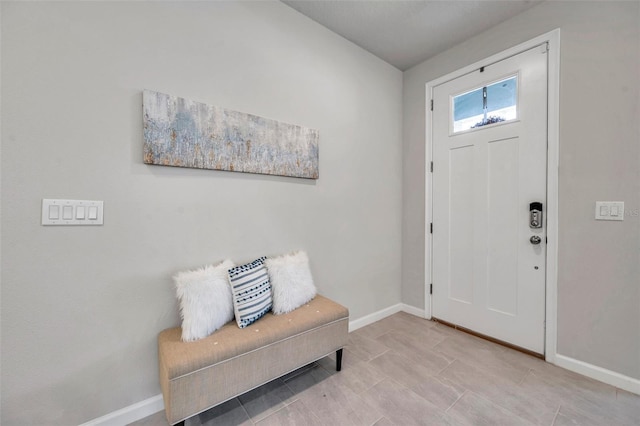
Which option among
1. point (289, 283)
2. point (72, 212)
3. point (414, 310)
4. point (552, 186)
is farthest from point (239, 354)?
point (552, 186)

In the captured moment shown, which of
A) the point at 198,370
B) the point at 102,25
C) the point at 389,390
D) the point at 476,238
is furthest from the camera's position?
the point at 476,238

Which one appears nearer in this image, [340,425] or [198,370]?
[198,370]

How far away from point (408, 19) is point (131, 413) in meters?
3.46

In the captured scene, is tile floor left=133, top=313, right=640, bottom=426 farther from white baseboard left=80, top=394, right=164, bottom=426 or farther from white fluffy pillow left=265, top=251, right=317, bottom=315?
white fluffy pillow left=265, top=251, right=317, bottom=315

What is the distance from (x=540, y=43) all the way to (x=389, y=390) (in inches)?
113

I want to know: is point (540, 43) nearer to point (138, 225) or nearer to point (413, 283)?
point (413, 283)

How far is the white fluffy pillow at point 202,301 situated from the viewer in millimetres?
1426

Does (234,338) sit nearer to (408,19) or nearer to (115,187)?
(115,187)

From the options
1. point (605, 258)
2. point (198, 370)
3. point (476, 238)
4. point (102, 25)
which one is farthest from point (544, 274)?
point (102, 25)

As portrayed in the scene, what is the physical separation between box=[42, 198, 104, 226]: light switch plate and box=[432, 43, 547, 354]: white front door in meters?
2.83

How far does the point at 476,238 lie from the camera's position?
2441mm

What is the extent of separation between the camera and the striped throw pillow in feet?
5.19

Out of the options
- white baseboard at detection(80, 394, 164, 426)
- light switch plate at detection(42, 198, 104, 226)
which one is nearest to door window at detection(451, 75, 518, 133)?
light switch plate at detection(42, 198, 104, 226)

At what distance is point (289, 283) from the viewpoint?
6.01 feet
